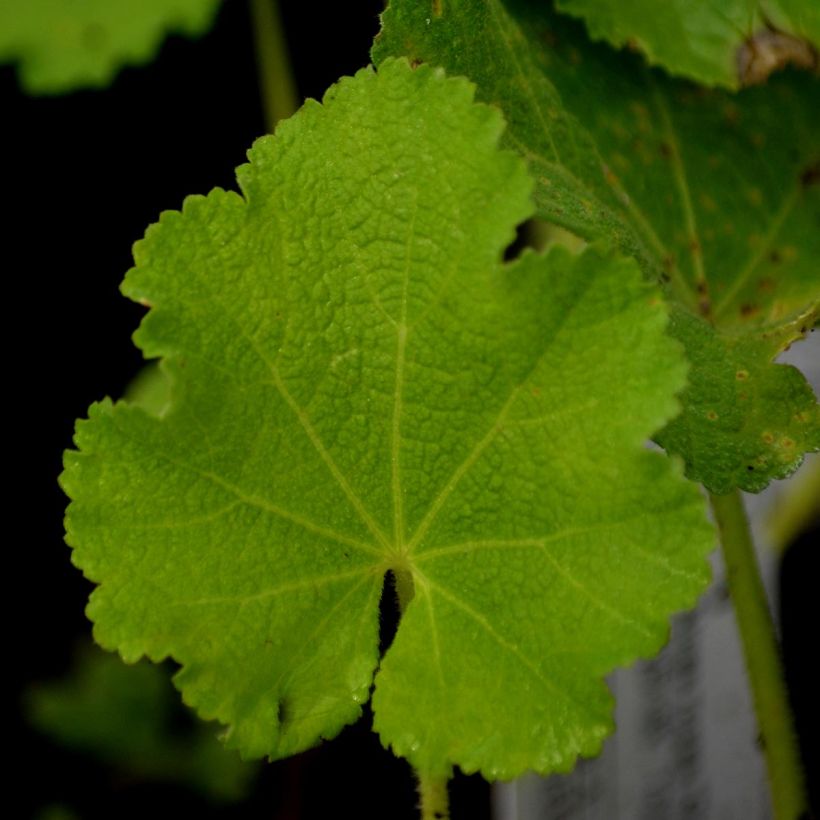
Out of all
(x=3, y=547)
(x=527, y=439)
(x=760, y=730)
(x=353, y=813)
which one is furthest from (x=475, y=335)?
(x=3, y=547)

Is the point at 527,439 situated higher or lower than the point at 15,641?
higher

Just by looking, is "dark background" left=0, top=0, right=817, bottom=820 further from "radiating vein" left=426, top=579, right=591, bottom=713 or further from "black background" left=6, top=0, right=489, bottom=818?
"radiating vein" left=426, top=579, right=591, bottom=713

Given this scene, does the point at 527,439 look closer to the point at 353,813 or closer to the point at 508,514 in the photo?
the point at 508,514

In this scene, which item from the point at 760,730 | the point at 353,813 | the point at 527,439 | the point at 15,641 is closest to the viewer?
the point at 527,439

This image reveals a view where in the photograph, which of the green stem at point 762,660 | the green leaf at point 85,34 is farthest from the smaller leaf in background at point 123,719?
the green stem at point 762,660

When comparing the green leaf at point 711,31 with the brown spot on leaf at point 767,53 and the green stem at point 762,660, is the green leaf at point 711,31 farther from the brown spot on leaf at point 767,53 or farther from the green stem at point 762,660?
the green stem at point 762,660

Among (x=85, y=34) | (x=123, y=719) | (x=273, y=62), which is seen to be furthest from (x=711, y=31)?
(x=123, y=719)

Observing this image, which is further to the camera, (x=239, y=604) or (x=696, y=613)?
(x=696, y=613)
